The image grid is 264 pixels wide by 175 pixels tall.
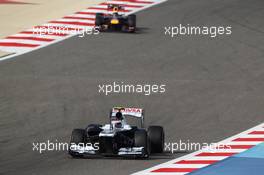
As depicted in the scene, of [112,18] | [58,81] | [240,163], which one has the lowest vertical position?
[240,163]

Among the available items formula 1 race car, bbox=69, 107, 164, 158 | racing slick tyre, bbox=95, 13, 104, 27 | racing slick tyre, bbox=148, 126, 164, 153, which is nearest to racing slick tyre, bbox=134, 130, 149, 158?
formula 1 race car, bbox=69, 107, 164, 158

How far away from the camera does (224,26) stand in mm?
39688

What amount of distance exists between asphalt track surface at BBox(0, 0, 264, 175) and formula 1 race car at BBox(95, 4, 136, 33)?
44cm

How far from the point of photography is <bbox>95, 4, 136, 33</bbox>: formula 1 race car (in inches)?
1519

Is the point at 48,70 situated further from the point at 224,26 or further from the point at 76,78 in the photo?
the point at 224,26

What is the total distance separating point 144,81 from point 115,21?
6902 mm

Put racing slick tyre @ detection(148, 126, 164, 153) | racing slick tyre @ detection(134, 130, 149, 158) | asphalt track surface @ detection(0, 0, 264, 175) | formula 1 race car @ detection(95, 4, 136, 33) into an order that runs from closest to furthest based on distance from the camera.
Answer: racing slick tyre @ detection(134, 130, 149, 158) → racing slick tyre @ detection(148, 126, 164, 153) → asphalt track surface @ detection(0, 0, 264, 175) → formula 1 race car @ detection(95, 4, 136, 33)

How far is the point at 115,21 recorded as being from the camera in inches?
1521

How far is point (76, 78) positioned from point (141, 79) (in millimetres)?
2168

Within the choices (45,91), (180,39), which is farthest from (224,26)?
(45,91)

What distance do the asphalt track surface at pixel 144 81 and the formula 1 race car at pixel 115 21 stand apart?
445 mm

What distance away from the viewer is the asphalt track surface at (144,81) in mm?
25328

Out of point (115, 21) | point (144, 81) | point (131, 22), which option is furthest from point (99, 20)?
point (144, 81)

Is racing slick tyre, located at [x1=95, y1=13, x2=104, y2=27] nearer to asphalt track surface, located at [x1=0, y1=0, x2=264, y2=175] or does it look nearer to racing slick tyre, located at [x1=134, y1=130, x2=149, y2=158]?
asphalt track surface, located at [x1=0, y1=0, x2=264, y2=175]
